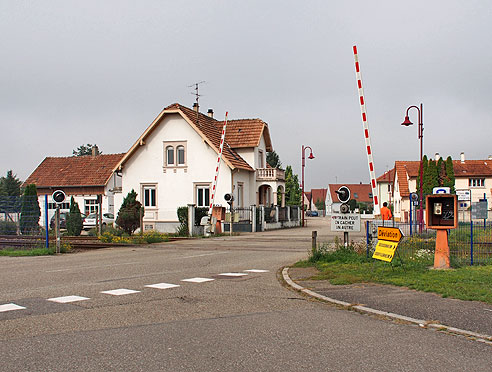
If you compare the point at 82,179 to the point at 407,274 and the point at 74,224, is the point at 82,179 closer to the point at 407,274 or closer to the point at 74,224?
the point at 74,224

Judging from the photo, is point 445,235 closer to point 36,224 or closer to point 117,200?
point 36,224

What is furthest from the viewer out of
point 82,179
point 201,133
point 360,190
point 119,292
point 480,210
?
point 360,190

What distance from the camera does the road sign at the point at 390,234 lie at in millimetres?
11711

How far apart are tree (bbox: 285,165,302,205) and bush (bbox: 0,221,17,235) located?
6032cm

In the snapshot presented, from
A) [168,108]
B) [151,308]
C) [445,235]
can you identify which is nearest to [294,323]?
[151,308]

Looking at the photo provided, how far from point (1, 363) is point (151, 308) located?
3.27 m

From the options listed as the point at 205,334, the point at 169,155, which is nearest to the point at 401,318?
the point at 205,334

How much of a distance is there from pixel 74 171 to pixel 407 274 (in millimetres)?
49700

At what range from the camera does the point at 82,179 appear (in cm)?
5469

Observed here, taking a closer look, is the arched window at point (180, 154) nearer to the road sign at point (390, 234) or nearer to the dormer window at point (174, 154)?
the dormer window at point (174, 154)

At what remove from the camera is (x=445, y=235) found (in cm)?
1218

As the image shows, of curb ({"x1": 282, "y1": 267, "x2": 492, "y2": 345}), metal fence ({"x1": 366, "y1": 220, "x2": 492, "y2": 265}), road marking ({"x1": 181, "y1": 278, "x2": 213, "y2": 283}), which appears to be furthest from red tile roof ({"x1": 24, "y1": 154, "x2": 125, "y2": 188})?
curb ({"x1": 282, "y1": 267, "x2": 492, "y2": 345})

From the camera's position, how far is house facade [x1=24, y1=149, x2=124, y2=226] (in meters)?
53.6

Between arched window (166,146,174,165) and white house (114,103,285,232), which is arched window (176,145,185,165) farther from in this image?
arched window (166,146,174,165)
